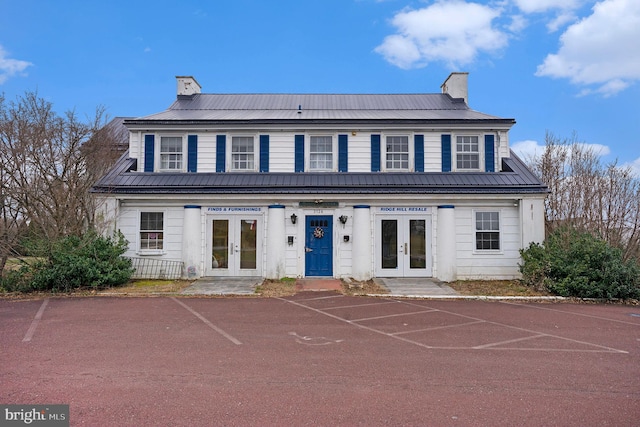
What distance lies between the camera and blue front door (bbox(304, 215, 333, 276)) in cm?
1578

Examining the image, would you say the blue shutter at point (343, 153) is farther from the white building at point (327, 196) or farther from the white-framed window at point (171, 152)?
the white-framed window at point (171, 152)

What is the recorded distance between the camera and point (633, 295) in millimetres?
12664

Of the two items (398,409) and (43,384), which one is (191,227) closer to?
(43,384)

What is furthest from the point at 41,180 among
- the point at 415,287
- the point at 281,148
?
the point at 415,287

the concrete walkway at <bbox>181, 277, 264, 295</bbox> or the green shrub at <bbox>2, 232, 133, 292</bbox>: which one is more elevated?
the green shrub at <bbox>2, 232, 133, 292</bbox>

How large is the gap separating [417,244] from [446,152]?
381 cm

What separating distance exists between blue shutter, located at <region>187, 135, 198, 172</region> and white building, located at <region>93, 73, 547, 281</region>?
0.04m

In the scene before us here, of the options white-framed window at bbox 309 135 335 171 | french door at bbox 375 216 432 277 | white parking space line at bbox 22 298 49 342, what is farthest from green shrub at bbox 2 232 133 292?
french door at bbox 375 216 432 277

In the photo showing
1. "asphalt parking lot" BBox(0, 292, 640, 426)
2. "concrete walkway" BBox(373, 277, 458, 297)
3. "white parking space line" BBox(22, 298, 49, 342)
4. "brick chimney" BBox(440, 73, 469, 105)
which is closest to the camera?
"asphalt parking lot" BBox(0, 292, 640, 426)

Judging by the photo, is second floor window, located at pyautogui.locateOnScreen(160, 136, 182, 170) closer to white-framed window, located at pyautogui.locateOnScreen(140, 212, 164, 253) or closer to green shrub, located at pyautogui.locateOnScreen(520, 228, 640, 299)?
white-framed window, located at pyautogui.locateOnScreen(140, 212, 164, 253)

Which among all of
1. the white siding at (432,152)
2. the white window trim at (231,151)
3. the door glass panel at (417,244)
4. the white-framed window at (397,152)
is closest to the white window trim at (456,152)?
the white siding at (432,152)

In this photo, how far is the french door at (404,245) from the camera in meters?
15.9

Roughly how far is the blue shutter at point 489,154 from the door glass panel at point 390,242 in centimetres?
435

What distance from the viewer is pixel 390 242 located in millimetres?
15906
